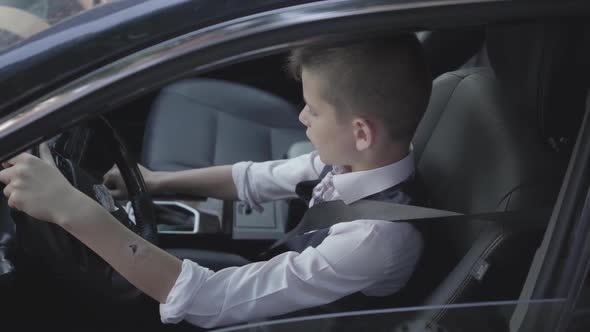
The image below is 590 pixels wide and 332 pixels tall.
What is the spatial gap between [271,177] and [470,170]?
562 millimetres

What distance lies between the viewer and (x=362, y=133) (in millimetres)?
1324

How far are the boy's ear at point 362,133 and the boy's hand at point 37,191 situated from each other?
0.47 m

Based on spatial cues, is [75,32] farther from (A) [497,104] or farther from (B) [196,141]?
(B) [196,141]

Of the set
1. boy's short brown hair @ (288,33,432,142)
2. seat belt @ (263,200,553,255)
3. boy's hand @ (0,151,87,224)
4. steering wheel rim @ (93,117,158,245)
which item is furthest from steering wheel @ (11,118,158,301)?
boy's short brown hair @ (288,33,432,142)

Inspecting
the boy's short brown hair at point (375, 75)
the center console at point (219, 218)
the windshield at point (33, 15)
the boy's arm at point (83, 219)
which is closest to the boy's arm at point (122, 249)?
the boy's arm at point (83, 219)

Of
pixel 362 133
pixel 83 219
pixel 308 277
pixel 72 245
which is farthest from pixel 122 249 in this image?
pixel 362 133

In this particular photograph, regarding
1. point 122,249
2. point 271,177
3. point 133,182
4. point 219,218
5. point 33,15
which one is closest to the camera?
point 33,15

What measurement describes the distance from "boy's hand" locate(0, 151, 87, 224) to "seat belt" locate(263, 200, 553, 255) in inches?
17.3

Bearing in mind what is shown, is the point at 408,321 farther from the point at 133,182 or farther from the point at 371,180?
the point at 133,182

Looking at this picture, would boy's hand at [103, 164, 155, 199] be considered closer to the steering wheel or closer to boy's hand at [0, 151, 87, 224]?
the steering wheel

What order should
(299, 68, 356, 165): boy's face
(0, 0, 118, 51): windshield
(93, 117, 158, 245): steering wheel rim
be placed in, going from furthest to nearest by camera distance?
(93, 117, 158, 245): steering wheel rim, (299, 68, 356, 165): boy's face, (0, 0, 118, 51): windshield

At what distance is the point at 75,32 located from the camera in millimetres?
1000

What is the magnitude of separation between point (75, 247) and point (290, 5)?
0.68 meters

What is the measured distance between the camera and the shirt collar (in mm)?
1404
